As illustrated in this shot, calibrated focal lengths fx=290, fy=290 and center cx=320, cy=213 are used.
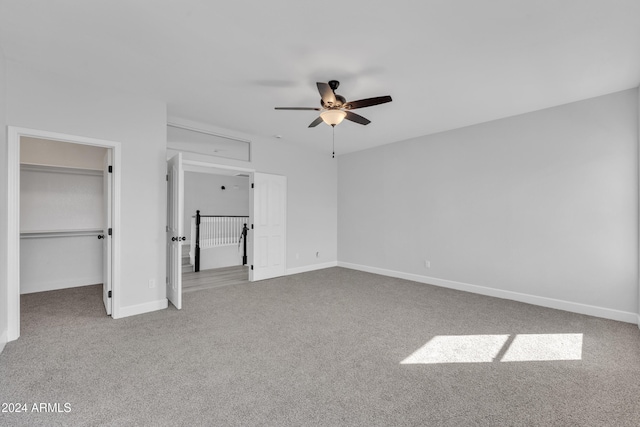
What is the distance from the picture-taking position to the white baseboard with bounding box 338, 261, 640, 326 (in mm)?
3521

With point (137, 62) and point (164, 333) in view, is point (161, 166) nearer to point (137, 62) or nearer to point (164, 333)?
point (137, 62)

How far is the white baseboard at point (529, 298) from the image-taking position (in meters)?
3.52

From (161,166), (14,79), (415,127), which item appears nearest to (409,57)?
(415,127)

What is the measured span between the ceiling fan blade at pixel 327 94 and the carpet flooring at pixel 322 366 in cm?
246

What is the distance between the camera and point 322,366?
95.2 inches

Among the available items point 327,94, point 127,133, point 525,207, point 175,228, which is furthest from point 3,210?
point 525,207

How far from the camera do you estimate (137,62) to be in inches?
114

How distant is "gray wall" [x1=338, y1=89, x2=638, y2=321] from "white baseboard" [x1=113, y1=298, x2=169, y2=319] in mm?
4061

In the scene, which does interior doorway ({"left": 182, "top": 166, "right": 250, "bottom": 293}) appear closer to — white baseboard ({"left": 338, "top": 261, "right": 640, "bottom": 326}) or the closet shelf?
the closet shelf

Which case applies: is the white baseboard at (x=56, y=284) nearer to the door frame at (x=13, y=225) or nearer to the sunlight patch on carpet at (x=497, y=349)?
the door frame at (x=13, y=225)

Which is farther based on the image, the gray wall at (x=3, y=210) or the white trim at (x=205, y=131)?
the white trim at (x=205, y=131)

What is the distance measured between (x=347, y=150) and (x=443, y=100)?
2.92 metres

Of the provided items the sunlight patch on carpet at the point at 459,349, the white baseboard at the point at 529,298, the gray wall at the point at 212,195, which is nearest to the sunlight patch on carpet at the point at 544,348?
the sunlight patch on carpet at the point at 459,349

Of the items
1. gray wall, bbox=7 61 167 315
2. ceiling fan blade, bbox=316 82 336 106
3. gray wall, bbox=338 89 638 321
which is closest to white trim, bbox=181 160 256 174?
gray wall, bbox=7 61 167 315
